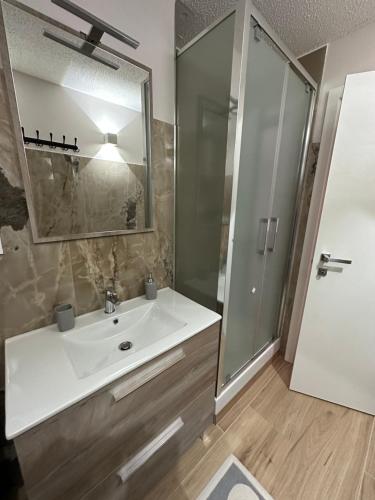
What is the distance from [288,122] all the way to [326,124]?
36 centimetres

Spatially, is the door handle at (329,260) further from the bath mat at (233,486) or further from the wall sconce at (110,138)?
the wall sconce at (110,138)

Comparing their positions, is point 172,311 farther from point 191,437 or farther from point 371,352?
point 371,352

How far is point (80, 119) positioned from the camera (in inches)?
36.0

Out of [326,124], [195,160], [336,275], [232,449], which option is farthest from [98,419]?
[326,124]

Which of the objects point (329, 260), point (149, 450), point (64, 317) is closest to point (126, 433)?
point (149, 450)

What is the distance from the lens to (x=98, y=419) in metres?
0.66

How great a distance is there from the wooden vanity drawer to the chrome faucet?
1.97 feet

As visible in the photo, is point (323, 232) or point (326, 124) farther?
point (326, 124)

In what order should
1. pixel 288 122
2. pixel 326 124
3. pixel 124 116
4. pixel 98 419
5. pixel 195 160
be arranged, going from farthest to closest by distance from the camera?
pixel 326 124 → pixel 288 122 → pixel 195 160 → pixel 124 116 → pixel 98 419

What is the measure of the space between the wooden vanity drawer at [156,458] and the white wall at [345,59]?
77.4 inches

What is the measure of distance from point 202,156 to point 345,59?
1231mm

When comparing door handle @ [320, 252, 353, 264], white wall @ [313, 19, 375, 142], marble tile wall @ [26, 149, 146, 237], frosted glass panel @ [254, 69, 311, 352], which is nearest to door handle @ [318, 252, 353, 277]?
door handle @ [320, 252, 353, 264]

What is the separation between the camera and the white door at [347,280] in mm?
1149

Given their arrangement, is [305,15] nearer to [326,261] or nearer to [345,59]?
[345,59]
